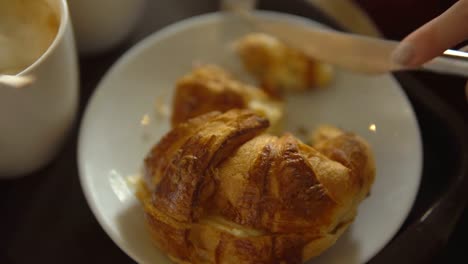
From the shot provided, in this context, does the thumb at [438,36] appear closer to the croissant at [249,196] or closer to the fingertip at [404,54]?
the fingertip at [404,54]

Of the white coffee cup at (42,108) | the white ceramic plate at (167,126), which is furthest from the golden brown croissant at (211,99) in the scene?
the white coffee cup at (42,108)

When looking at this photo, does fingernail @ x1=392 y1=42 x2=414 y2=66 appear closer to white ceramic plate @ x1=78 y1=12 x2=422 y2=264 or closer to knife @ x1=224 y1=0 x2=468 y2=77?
knife @ x1=224 y1=0 x2=468 y2=77

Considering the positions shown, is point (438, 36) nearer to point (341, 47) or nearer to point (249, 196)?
point (341, 47)

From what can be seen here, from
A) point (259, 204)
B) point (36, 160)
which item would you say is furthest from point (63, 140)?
point (259, 204)

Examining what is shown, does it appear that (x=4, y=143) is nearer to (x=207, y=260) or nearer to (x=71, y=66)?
(x=71, y=66)

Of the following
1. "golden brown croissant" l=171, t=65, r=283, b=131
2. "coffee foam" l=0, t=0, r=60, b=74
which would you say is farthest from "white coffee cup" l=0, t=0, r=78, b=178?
"golden brown croissant" l=171, t=65, r=283, b=131

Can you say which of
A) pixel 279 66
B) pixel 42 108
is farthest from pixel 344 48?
pixel 42 108
